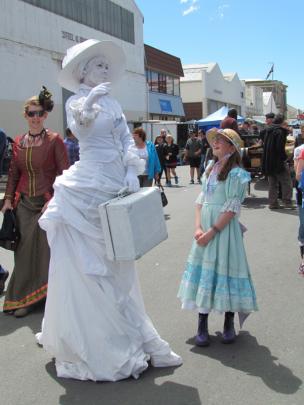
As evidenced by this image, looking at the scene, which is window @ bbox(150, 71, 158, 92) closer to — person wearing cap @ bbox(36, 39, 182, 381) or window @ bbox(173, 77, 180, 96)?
window @ bbox(173, 77, 180, 96)

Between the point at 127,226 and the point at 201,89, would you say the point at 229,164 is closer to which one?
the point at 127,226

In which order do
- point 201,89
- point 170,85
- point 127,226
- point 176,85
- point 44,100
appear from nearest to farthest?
point 127,226
point 44,100
point 170,85
point 176,85
point 201,89

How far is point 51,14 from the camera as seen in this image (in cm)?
2764

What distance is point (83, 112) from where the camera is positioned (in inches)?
127

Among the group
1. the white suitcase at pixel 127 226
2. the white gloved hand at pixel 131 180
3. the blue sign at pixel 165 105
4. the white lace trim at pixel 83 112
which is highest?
the blue sign at pixel 165 105

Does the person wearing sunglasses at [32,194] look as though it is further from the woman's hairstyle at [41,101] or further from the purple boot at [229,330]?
the purple boot at [229,330]

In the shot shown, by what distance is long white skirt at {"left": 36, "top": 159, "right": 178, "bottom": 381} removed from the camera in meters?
3.23

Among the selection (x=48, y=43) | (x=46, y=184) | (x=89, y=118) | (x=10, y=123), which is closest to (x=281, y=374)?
(x=89, y=118)

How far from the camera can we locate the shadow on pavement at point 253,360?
326 cm

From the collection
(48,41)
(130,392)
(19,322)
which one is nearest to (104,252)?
(130,392)

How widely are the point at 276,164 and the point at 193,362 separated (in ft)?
24.8

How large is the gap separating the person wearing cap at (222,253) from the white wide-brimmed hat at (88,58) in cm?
87

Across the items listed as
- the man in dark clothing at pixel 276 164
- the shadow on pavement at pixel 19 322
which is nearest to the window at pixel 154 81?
the man in dark clothing at pixel 276 164

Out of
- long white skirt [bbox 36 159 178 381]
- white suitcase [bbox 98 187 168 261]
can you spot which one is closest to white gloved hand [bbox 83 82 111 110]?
→ long white skirt [bbox 36 159 178 381]
